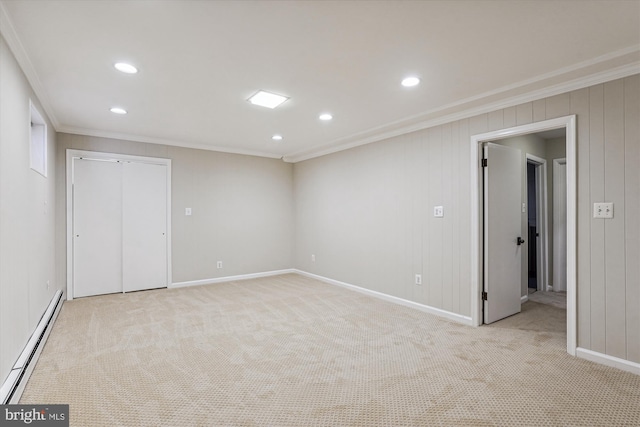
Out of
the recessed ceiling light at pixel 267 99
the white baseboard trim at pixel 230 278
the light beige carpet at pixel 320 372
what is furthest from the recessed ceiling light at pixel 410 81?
the white baseboard trim at pixel 230 278

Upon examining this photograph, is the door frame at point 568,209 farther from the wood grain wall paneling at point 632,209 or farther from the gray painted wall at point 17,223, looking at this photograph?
the gray painted wall at point 17,223

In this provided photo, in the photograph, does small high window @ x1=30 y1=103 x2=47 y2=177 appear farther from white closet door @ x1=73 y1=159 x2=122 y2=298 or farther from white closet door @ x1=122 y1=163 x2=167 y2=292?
white closet door @ x1=122 y1=163 x2=167 y2=292

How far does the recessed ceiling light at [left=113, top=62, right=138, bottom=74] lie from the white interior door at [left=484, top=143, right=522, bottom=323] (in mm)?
3560

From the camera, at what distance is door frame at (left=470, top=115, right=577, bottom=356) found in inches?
110

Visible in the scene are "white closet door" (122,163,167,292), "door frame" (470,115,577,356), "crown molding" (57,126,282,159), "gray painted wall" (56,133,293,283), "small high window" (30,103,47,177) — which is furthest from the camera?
"gray painted wall" (56,133,293,283)

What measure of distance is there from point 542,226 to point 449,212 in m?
2.50

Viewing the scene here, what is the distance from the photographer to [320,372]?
251 cm

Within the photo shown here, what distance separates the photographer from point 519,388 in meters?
2.27

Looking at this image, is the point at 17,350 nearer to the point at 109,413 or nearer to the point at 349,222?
the point at 109,413

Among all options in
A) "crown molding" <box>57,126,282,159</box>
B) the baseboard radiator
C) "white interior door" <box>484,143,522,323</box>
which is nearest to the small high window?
"crown molding" <box>57,126,282,159</box>

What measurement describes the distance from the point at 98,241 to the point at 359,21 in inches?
188

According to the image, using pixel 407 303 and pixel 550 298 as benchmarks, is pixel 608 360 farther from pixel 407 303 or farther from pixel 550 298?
pixel 550 298

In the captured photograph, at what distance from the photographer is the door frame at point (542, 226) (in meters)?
5.19

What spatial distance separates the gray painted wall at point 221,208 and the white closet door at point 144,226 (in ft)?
0.60
